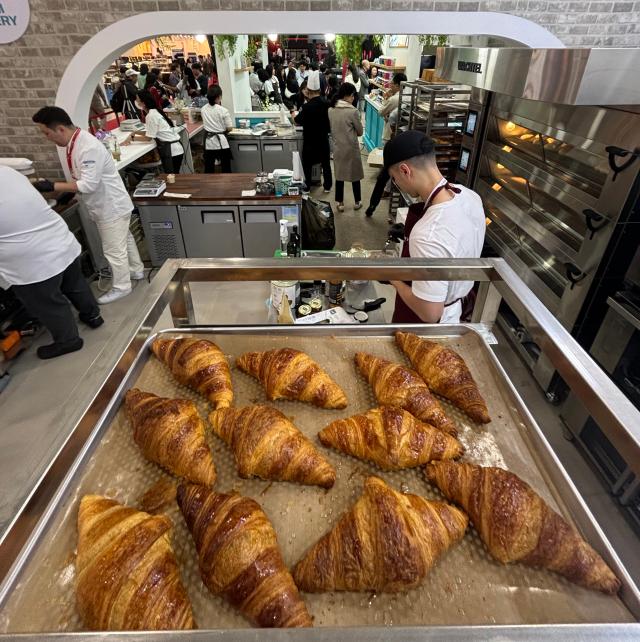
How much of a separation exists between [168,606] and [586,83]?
8.03 ft

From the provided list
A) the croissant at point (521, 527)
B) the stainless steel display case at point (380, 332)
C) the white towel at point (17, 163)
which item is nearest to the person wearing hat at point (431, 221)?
the stainless steel display case at point (380, 332)

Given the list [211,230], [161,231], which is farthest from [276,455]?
[161,231]

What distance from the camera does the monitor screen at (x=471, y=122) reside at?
4294 mm

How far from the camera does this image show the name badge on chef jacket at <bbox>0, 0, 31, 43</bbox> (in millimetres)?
3568

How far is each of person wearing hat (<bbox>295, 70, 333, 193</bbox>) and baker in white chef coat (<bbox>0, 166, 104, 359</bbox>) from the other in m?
5.46

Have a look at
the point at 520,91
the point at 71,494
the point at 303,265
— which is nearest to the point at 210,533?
the point at 71,494

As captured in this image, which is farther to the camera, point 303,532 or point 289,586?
point 303,532

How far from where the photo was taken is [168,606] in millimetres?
693

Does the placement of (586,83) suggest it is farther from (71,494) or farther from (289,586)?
(71,494)

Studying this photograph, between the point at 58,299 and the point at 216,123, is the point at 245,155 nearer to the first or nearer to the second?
the point at 216,123

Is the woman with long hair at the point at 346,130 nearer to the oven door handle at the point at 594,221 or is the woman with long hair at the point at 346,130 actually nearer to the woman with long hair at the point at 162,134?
the woman with long hair at the point at 162,134

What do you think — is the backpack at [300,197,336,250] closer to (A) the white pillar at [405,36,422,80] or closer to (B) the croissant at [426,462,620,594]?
(B) the croissant at [426,462,620,594]

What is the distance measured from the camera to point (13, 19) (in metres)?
3.64

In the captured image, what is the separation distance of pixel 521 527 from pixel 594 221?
8.63 ft
